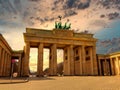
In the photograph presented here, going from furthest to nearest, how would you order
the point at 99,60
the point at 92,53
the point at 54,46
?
1. the point at 99,60
2. the point at 92,53
3. the point at 54,46

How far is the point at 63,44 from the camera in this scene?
59.6 metres

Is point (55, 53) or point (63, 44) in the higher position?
point (63, 44)

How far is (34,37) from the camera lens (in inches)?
2164

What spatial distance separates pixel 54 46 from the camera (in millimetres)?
57094

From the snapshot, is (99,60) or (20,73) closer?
(20,73)

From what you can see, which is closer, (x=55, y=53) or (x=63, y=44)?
(x=55, y=53)

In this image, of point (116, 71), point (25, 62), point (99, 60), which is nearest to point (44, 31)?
point (25, 62)

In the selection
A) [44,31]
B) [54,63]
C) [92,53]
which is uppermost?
[44,31]

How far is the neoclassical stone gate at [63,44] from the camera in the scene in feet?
178

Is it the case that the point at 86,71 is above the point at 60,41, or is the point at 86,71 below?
below

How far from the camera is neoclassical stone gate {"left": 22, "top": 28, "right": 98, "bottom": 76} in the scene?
54291 mm

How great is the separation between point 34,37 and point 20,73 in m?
13.6

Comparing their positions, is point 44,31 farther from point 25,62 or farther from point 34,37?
point 25,62

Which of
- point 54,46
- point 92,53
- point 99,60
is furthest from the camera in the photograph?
point 99,60
